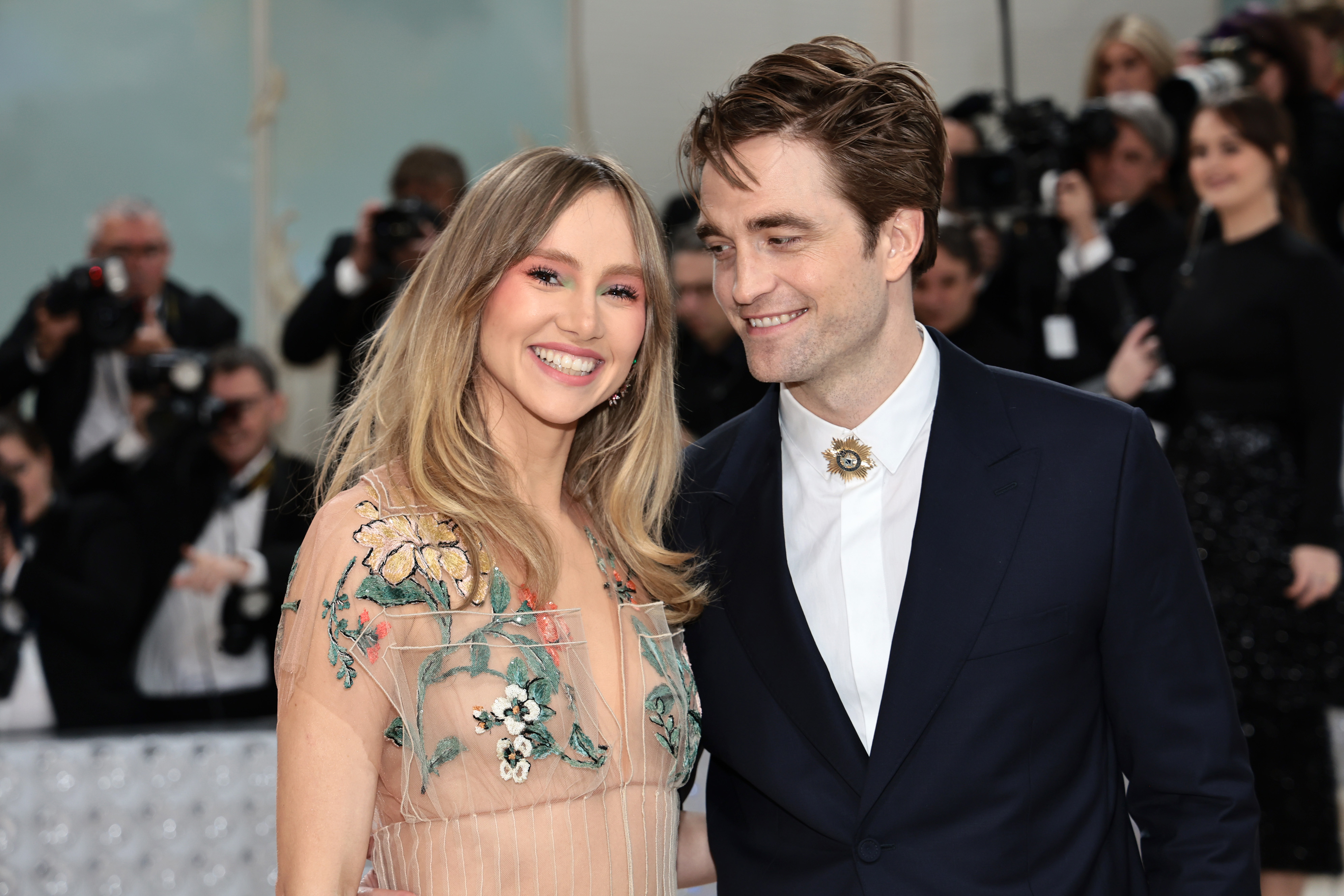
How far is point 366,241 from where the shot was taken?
3.71 meters

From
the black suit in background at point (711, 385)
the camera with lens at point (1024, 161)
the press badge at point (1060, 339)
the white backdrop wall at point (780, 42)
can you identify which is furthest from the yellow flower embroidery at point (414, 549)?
the white backdrop wall at point (780, 42)

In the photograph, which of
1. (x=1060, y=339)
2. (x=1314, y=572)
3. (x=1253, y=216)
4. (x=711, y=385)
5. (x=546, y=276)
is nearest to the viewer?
(x=546, y=276)

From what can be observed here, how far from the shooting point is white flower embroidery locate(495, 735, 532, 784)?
1480 millimetres

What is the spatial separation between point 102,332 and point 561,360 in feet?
8.76

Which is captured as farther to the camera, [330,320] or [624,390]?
[330,320]

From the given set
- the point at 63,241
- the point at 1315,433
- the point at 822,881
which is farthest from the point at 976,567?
the point at 63,241

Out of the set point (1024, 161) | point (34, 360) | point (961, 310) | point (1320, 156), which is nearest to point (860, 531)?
point (961, 310)

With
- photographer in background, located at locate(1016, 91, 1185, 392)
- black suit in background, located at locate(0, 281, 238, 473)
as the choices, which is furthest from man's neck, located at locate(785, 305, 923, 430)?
black suit in background, located at locate(0, 281, 238, 473)

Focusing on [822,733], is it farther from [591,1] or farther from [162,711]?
[591,1]

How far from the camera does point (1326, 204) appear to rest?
413 cm

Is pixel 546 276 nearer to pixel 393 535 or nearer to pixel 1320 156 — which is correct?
pixel 393 535

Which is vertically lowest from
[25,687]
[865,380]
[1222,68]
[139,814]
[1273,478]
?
[139,814]

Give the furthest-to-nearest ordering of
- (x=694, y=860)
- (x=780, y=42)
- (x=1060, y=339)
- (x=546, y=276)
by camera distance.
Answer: (x=780, y=42) → (x=1060, y=339) → (x=694, y=860) → (x=546, y=276)

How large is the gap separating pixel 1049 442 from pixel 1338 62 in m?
3.62
